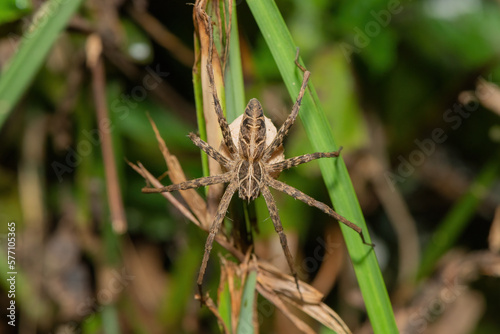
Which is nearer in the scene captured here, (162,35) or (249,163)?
(249,163)

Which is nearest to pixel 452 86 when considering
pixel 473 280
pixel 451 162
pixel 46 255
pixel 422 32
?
pixel 422 32

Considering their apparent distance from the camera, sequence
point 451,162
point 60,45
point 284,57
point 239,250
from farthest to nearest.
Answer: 1. point 451,162
2. point 60,45
3. point 239,250
4. point 284,57

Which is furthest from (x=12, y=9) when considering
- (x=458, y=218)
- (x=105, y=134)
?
(x=458, y=218)

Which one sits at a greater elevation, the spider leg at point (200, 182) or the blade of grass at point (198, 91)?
the blade of grass at point (198, 91)

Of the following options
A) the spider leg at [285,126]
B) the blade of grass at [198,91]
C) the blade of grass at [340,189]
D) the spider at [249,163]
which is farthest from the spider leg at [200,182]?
the blade of grass at [340,189]

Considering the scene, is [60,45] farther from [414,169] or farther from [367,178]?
[414,169]

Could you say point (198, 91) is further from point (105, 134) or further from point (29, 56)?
point (105, 134)

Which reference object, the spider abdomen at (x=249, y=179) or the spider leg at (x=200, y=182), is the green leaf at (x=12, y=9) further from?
the spider abdomen at (x=249, y=179)
